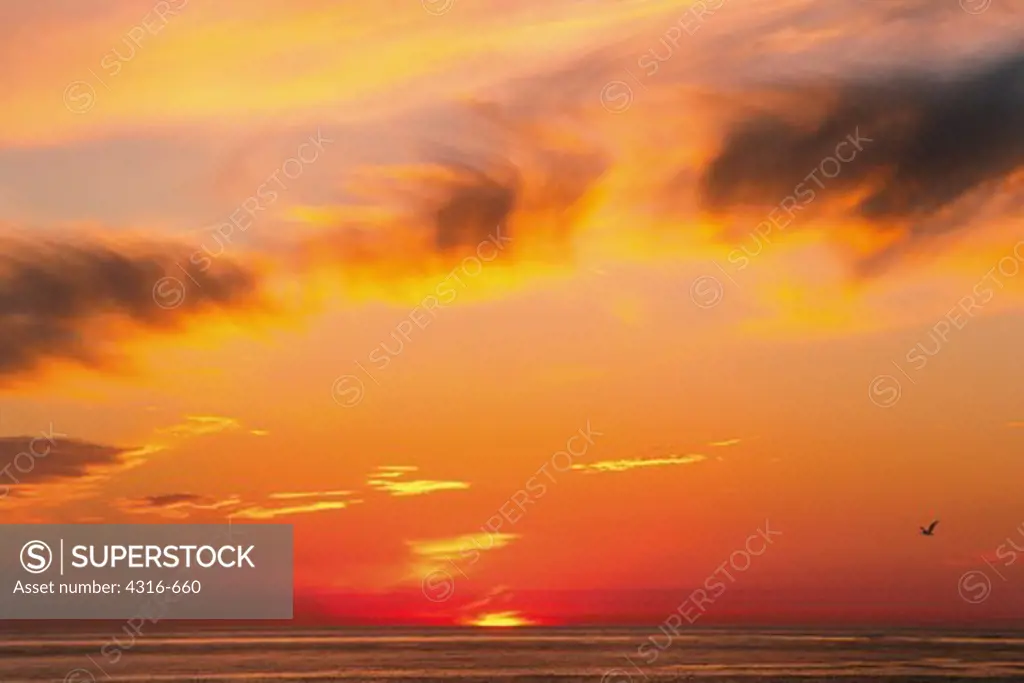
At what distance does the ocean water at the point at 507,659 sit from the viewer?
246 ft

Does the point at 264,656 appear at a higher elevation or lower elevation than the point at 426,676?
higher

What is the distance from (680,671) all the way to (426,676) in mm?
17219

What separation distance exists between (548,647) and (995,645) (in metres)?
43.2

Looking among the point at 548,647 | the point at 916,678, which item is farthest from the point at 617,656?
the point at 916,678

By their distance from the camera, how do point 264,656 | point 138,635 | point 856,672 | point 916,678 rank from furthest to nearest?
point 138,635, point 264,656, point 856,672, point 916,678

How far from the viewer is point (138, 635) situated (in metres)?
125

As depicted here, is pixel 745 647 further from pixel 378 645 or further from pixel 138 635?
pixel 138 635

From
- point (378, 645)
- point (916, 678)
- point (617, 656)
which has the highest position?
point (378, 645)

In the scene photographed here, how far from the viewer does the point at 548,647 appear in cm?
11250

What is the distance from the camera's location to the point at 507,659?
9312 cm

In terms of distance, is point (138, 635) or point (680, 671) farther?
point (138, 635)

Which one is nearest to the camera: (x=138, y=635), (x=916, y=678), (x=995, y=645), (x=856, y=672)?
(x=916, y=678)

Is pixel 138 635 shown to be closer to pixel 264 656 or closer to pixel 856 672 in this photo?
pixel 264 656

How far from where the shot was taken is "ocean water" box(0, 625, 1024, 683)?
75.0m
